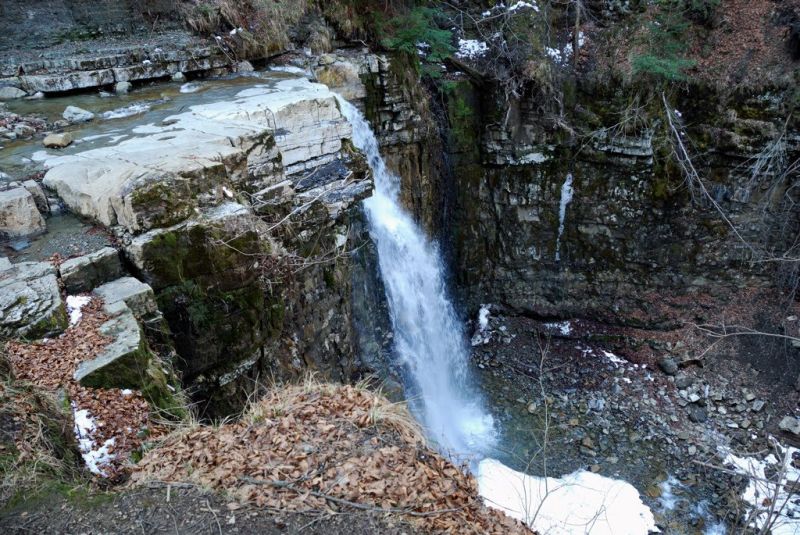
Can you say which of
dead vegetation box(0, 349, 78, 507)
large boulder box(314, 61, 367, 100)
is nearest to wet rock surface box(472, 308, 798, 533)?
large boulder box(314, 61, 367, 100)

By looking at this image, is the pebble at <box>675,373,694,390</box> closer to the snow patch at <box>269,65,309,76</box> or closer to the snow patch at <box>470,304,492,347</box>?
the snow patch at <box>470,304,492,347</box>

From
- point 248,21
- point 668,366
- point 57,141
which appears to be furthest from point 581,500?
point 248,21

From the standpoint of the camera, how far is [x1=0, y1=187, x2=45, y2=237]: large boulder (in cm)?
391

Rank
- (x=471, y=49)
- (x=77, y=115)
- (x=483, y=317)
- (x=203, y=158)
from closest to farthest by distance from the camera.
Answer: (x=203, y=158) → (x=77, y=115) → (x=471, y=49) → (x=483, y=317)

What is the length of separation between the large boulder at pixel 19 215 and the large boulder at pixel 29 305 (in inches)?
25.3

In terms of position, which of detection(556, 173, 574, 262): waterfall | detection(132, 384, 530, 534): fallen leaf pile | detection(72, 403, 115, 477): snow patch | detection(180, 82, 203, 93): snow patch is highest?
detection(180, 82, 203, 93): snow patch

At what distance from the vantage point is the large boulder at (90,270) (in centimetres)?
357

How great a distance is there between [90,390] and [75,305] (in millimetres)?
750

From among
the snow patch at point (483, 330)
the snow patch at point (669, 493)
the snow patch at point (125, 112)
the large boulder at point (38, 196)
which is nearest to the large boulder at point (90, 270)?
the large boulder at point (38, 196)

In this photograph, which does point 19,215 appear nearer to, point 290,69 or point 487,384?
point 290,69

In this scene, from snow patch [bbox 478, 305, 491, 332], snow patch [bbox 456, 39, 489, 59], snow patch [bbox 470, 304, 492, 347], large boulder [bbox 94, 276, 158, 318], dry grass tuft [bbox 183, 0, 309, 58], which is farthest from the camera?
snow patch [bbox 478, 305, 491, 332]

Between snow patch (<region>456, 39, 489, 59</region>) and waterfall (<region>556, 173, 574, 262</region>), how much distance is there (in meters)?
→ 2.88

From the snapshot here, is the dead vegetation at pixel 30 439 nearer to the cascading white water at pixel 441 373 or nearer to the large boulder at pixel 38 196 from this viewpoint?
the large boulder at pixel 38 196

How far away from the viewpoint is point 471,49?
9.74 m
